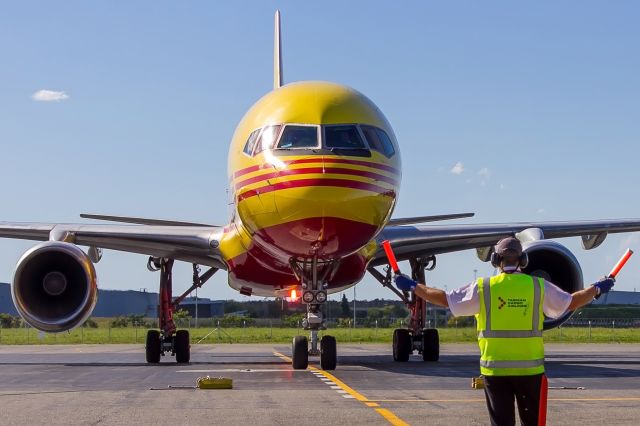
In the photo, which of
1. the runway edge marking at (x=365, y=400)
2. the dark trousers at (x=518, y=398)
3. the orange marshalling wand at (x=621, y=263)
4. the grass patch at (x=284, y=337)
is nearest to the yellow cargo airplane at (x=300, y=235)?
the runway edge marking at (x=365, y=400)

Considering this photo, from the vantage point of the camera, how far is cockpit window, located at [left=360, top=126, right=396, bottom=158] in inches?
661

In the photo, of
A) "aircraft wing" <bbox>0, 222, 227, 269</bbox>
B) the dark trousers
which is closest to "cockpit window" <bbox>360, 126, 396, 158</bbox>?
"aircraft wing" <bbox>0, 222, 227, 269</bbox>

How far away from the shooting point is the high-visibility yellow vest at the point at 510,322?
714cm

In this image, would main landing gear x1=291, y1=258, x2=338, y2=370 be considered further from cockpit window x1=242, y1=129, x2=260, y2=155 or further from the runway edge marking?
cockpit window x1=242, y1=129, x2=260, y2=155

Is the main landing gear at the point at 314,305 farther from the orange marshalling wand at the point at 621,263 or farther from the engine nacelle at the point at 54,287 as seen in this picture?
the orange marshalling wand at the point at 621,263

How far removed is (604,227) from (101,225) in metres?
10.3

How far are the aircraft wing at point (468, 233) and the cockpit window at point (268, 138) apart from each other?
13.8ft

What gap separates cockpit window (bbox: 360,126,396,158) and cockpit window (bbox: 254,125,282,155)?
4.35 ft

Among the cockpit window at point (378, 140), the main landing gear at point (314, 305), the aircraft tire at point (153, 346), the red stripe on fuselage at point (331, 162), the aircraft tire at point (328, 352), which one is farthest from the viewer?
the aircraft tire at point (153, 346)

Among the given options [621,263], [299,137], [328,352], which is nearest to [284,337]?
[328,352]

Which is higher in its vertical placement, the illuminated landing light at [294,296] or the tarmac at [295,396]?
the illuminated landing light at [294,296]

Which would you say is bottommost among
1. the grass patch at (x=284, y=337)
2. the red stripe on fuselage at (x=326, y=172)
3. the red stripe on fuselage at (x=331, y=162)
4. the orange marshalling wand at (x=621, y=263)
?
the grass patch at (x=284, y=337)

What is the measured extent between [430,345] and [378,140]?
23.2 ft

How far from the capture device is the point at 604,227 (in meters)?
22.6
